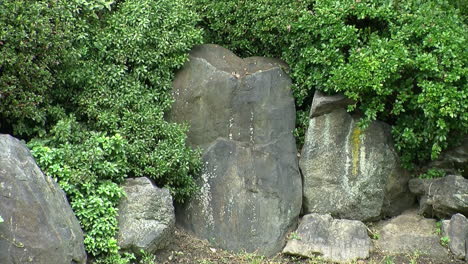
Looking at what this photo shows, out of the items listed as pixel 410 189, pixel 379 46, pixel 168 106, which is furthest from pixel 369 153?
pixel 168 106

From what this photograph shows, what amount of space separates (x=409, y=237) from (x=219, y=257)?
2.58 m

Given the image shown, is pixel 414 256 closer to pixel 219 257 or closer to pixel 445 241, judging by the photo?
pixel 445 241

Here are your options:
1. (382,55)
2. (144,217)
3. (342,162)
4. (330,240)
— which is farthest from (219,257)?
(382,55)

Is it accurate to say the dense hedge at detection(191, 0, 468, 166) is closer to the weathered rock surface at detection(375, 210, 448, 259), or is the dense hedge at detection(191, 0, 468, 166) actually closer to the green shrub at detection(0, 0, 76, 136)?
the weathered rock surface at detection(375, 210, 448, 259)

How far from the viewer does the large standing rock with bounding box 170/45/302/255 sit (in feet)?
28.5

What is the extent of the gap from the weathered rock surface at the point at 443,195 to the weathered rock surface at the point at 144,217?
3527 millimetres

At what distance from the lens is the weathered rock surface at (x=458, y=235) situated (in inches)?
333

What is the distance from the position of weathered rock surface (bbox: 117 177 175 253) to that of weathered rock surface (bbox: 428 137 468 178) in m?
3.80

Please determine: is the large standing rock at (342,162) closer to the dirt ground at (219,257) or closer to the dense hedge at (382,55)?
the dense hedge at (382,55)

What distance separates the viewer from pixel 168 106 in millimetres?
8898

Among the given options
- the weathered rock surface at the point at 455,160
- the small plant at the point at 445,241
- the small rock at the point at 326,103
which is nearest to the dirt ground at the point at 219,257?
the small plant at the point at 445,241

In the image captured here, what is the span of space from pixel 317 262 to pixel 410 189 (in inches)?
74.5

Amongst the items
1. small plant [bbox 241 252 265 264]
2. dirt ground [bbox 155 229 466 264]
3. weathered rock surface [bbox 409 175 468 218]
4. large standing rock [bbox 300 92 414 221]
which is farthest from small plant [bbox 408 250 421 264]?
small plant [bbox 241 252 265 264]

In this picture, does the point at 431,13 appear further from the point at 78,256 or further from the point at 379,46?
the point at 78,256
